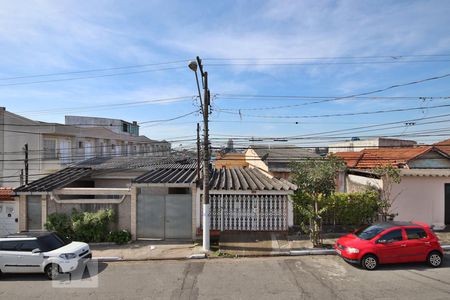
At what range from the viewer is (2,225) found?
14.5 metres

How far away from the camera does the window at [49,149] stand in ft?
78.4

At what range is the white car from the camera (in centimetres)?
969

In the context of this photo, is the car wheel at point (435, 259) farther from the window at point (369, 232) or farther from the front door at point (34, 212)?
the front door at point (34, 212)

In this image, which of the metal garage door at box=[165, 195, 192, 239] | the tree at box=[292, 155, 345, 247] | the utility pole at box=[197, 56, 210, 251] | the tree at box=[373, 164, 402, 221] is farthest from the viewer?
the tree at box=[373, 164, 402, 221]

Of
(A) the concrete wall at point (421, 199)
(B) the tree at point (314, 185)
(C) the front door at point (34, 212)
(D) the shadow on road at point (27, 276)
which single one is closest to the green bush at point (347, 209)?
(B) the tree at point (314, 185)

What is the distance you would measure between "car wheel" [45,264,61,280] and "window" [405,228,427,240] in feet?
39.5

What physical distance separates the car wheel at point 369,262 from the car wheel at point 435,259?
6.38 ft

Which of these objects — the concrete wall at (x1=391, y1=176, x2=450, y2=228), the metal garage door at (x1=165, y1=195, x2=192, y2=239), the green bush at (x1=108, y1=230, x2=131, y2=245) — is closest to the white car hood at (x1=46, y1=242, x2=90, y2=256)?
the green bush at (x1=108, y1=230, x2=131, y2=245)

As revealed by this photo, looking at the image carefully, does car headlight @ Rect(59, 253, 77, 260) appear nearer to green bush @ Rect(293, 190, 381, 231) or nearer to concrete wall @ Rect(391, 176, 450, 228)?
green bush @ Rect(293, 190, 381, 231)

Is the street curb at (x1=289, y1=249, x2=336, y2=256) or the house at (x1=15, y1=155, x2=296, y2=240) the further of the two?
the house at (x1=15, y1=155, x2=296, y2=240)

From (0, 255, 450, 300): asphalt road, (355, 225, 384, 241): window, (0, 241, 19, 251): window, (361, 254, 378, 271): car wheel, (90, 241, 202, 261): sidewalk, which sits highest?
Answer: (355, 225, 384, 241): window

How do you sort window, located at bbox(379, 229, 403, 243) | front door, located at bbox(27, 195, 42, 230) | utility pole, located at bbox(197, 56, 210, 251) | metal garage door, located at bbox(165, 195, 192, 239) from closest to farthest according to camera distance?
1. window, located at bbox(379, 229, 403, 243)
2. utility pole, located at bbox(197, 56, 210, 251)
3. metal garage door, located at bbox(165, 195, 192, 239)
4. front door, located at bbox(27, 195, 42, 230)

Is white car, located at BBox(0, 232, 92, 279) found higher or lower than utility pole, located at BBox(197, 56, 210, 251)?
lower

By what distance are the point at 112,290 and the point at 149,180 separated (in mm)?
6535
